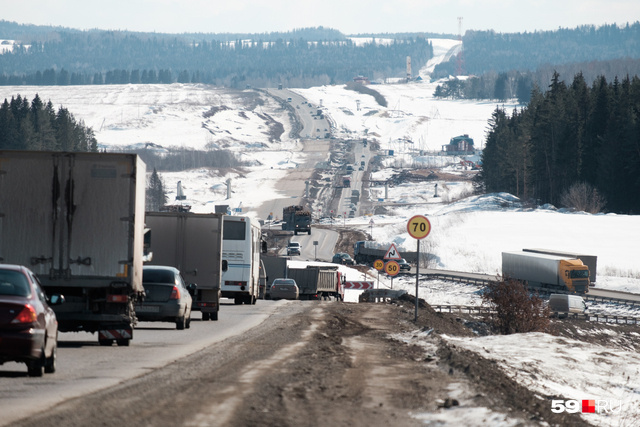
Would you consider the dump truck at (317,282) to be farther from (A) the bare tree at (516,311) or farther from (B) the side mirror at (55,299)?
(B) the side mirror at (55,299)

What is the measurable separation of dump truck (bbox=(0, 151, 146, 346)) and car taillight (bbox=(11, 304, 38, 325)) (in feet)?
16.0

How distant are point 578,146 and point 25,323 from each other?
113m

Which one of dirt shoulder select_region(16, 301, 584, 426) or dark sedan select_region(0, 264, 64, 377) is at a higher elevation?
dark sedan select_region(0, 264, 64, 377)

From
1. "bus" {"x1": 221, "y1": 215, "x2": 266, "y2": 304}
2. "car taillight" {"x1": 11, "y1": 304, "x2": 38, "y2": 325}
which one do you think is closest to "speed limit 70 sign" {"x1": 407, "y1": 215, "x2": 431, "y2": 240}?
"bus" {"x1": 221, "y1": 215, "x2": 266, "y2": 304}

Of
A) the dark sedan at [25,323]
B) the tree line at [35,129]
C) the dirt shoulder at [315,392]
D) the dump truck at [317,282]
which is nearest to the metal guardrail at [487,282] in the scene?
the dump truck at [317,282]

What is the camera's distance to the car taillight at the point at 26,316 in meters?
11.8

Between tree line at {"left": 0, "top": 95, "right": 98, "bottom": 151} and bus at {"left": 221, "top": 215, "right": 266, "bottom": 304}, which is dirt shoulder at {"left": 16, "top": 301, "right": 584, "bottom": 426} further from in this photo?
tree line at {"left": 0, "top": 95, "right": 98, "bottom": 151}

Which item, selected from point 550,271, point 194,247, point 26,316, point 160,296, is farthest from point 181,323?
point 550,271

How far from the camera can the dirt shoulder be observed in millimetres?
9227

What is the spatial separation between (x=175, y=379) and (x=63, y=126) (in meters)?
148

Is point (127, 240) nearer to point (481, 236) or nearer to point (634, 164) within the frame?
point (481, 236)

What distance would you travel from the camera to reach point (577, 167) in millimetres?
118250

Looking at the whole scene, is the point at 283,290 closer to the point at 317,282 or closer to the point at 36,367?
the point at 317,282

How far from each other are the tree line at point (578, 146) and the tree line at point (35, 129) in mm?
69742
